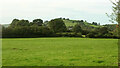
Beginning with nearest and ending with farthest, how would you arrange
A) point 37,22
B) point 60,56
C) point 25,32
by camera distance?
point 60,56, point 25,32, point 37,22

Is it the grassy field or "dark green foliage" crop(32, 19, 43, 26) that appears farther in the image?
"dark green foliage" crop(32, 19, 43, 26)

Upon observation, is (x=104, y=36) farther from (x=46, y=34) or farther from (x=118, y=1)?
(x=118, y=1)

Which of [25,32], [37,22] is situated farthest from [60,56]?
[37,22]

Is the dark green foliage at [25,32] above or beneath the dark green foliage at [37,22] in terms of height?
beneath

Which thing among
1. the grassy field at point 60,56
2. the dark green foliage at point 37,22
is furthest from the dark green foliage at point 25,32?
the grassy field at point 60,56

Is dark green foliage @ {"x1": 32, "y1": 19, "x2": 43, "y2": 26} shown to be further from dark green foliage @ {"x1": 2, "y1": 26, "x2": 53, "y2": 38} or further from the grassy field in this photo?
the grassy field

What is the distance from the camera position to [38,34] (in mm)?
86062

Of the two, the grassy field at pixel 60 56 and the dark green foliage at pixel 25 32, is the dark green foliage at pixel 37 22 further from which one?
the grassy field at pixel 60 56

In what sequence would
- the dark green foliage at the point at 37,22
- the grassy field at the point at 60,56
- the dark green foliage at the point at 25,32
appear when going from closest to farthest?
the grassy field at the point at 60,56 < the dark green foliage at the point at 25,32 < the dark green foliage at the point at 37,22

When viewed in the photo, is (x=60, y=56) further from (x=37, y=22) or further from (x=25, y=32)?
(x=37, y=22)

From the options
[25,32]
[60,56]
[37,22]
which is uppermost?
[37,22]

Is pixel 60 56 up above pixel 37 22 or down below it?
below

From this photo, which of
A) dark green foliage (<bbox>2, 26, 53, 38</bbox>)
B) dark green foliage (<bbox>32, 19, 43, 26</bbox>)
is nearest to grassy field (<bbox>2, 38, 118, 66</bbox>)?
dark green foliage (<bbox>2, 26, 53, 38</bbox>)

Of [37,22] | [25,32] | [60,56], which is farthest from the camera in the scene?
[37,22]
